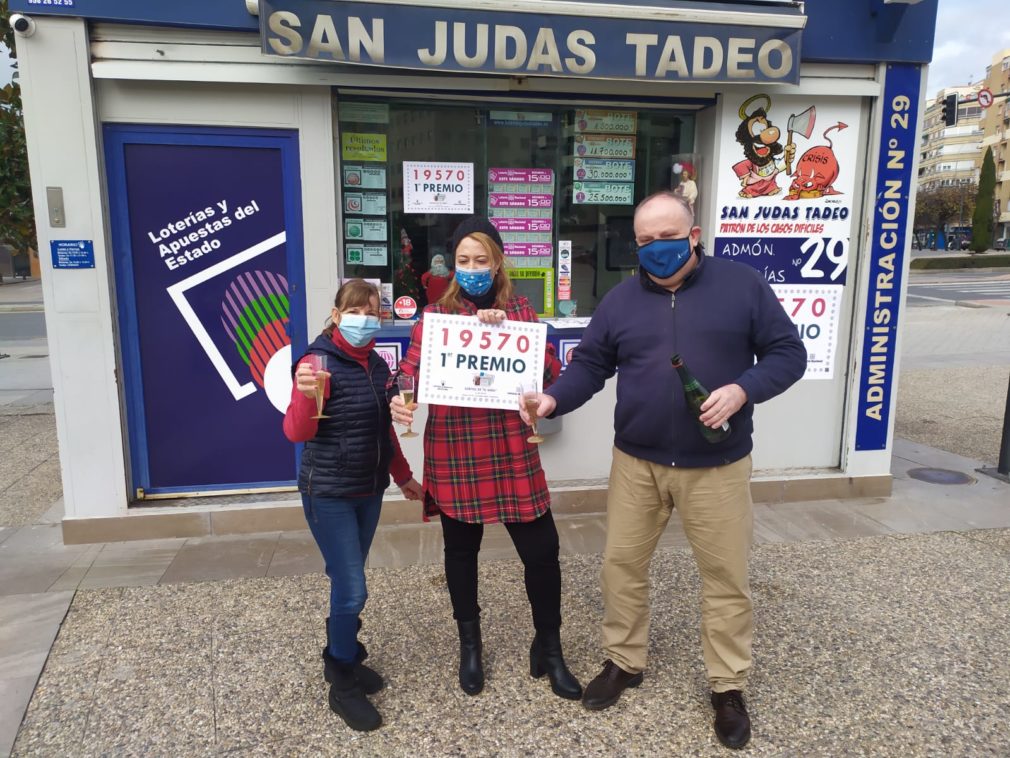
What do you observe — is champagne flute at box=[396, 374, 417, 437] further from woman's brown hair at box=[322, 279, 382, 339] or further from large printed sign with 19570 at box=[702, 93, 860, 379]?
large printed sign with 19570 at box=[702, 93, 860, 379]

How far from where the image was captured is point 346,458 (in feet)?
8.80

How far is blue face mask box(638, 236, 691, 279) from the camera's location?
8.54 feet

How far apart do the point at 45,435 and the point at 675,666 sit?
673 centimetres

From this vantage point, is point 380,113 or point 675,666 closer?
point 675,666

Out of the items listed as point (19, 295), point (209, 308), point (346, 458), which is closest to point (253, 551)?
point (209, 308)

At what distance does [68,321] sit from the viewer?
4.23 meters

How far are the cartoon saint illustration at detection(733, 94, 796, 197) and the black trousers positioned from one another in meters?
3.09

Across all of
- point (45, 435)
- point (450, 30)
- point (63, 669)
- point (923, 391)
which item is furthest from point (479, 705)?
point (923, 391)

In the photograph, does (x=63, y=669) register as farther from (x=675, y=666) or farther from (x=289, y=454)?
(x=675, y=666)

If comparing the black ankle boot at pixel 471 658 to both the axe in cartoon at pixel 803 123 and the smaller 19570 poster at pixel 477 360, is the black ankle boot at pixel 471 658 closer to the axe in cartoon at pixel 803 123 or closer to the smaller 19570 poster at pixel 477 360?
the smaller 19570 poster at pixel 477 360

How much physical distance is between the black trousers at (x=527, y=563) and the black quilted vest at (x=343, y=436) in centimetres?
44

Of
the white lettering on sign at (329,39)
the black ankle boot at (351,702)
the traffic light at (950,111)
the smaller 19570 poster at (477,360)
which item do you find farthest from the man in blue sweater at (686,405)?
the traffic light at (950,111)

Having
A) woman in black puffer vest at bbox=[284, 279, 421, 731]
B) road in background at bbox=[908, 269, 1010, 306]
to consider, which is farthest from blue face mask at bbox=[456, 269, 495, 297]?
road in background at bbox=[908, 269, 1010, 306]

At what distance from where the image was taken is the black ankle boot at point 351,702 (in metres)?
2.73
